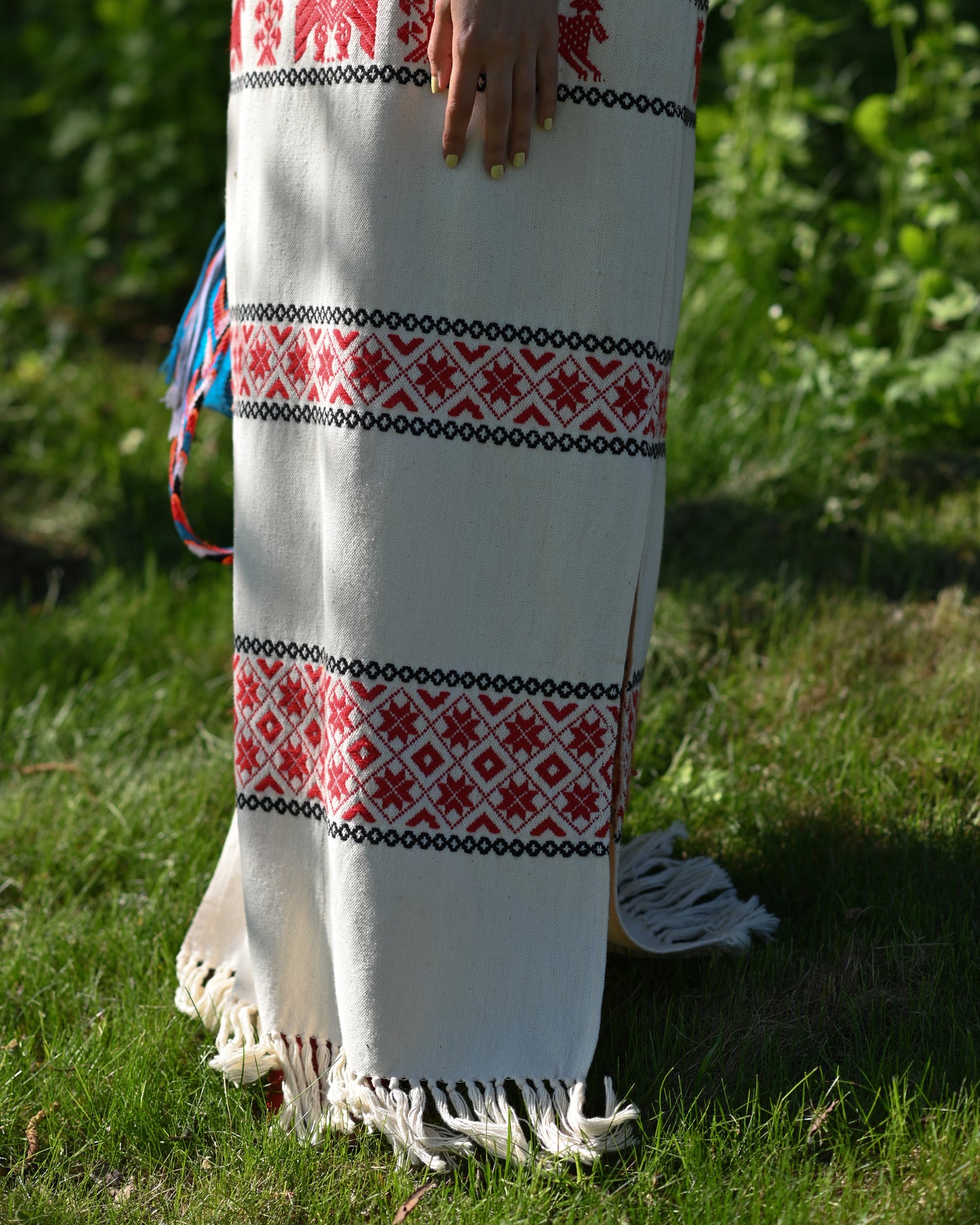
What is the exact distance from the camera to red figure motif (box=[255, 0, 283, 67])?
1.60 meters

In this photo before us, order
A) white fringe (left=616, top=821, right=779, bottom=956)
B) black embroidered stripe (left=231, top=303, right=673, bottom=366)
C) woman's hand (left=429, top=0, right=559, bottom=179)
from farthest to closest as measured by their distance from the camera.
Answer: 1. white fringe (left=616, top=821, right=779, bottom=956)
2. black embroidered stripe (left=231, top=303, right=673, bottom=366)
3. woman's hand (left=429, top=0, right=559, bottom=179)

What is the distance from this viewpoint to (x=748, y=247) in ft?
11.7

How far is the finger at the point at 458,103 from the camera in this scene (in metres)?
1.44

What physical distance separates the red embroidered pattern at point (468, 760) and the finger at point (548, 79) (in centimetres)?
74

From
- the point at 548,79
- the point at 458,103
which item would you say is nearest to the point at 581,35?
the point at 548,79

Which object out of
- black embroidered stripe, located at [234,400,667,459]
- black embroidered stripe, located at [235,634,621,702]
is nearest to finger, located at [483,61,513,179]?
black embroidered stripe, located at [234,400,667,459]

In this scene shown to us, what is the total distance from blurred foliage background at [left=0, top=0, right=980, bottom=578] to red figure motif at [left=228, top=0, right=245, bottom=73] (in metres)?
1.63

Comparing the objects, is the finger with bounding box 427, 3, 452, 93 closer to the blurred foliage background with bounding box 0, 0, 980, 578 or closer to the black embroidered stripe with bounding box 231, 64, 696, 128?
the black embroidered stripe with bounding box 231, 64, 696, 128

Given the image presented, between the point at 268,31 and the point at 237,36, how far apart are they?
0.13 metres

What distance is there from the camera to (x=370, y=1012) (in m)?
1.60

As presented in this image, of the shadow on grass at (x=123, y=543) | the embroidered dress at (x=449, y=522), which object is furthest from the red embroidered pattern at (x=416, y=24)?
the shadow on grass at (x=123, y=543)

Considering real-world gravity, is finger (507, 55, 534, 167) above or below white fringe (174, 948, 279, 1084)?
above

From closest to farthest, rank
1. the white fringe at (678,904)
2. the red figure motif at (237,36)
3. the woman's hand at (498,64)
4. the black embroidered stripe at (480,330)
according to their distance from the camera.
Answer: the woman's hand at (498,64), the black embroidered stripe at (480,330), the red figure motif at (237,36), the white fringe at (678,904)

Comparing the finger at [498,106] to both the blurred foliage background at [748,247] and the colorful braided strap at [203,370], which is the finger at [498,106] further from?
the blurred foliage background at [748,247]
